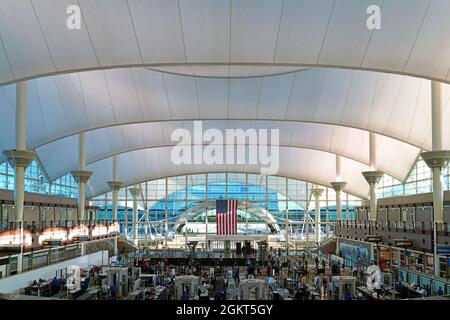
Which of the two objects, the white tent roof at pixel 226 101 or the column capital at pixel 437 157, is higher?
Result: the white tent roof at pixel 226 101

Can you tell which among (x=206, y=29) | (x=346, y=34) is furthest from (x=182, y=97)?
(x=346, y=34)

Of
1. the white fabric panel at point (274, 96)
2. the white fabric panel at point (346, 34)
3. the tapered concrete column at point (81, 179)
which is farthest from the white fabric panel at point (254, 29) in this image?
the tapered concrete column at point (81, 179)

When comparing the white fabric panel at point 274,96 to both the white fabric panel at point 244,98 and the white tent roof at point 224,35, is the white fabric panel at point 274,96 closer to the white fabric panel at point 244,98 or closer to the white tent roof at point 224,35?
the white fabric panel at point 244,98

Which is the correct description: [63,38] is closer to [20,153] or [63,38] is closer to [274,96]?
[20,153]

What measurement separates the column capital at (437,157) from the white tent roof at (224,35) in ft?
17.1

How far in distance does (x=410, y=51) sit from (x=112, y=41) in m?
11.4

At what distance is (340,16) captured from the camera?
1792 centimetres

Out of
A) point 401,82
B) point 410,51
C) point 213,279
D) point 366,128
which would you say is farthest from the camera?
point 366,128

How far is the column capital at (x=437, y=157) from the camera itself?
22938 mm

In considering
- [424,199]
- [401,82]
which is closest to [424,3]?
[401,82]
